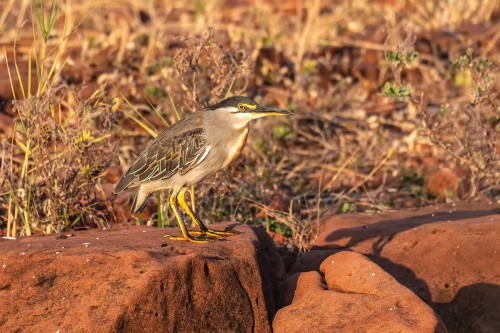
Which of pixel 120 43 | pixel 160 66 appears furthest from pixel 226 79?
pixel 120 43

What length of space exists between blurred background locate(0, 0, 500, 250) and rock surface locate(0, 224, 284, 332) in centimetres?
157

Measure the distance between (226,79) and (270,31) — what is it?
5.87 meters

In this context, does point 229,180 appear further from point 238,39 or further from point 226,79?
point 238,39

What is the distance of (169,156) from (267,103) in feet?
16.1

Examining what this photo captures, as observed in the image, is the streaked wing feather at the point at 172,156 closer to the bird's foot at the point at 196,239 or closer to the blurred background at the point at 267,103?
the blurred background at the point at 267,103

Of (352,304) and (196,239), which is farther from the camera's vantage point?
(196,239)

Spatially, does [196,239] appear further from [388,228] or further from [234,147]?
[388,228]

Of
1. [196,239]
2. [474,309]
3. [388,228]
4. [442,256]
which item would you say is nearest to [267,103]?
[388,228]

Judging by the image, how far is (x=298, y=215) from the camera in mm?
8398

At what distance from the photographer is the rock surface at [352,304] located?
4.93 m

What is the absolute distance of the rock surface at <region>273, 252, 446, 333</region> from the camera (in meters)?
4.93

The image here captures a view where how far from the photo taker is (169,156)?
21.2 feet

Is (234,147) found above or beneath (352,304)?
above

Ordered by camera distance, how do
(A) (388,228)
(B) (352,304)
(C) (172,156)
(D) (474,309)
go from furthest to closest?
1. (A) (388,228)
2. (C) (172,156)
3. (D) (474,309)
4. (B) (352,304)
